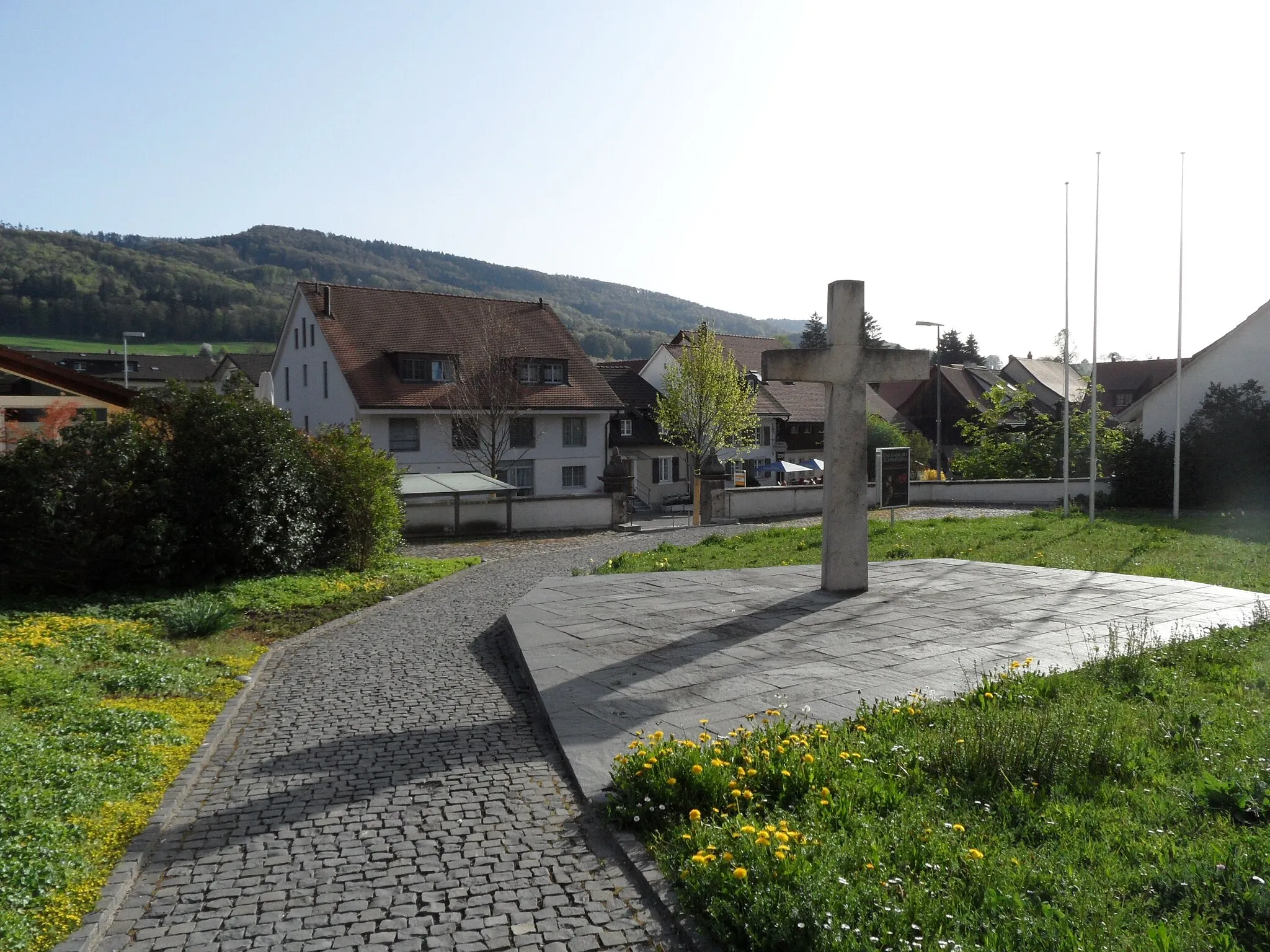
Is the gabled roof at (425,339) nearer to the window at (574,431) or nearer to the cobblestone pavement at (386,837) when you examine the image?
the window at (574,431)

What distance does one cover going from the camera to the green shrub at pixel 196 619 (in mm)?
10805

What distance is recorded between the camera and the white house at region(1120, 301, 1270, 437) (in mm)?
29062

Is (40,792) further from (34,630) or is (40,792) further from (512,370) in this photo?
(512,370)

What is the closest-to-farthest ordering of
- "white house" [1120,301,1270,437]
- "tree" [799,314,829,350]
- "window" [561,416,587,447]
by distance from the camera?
1. "white house" [1120,301,1270,437]
2. "window" [561,416,587,447]
3. "tree" [799,314,829,350]

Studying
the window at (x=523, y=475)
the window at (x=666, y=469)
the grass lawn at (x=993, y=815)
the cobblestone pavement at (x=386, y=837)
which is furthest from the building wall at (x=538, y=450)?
the grass lawn at (x=993, y=815)

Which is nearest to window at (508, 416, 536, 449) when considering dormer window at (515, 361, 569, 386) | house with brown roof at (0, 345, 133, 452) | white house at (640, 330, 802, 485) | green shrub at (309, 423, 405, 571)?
dormer window at (515, 361, 569, 386)

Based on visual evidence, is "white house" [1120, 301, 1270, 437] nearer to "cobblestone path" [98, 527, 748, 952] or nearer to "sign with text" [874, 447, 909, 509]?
"sign with text" [874, 447, 909, 509]

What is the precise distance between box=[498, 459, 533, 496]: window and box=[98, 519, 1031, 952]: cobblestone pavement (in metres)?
34.1

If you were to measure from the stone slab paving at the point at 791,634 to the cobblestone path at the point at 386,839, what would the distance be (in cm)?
50

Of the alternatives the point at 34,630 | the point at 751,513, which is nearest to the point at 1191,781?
the point at 34,630

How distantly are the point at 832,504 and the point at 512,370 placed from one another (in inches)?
1240

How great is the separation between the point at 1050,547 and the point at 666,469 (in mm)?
36454

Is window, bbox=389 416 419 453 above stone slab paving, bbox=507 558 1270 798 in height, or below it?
above

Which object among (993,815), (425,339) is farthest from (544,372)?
(993,815)
